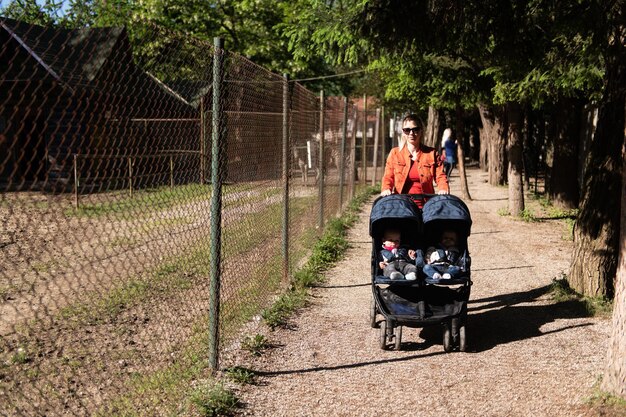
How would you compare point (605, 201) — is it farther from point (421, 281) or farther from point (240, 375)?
point (240, 375)

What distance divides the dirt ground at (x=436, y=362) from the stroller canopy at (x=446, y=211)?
106cm

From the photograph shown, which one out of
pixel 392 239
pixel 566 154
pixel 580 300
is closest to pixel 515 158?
pixel 566 154

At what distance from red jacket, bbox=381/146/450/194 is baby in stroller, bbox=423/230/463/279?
0.71m

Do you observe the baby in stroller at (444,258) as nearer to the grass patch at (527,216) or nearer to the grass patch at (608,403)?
the grass patch at (608,403)

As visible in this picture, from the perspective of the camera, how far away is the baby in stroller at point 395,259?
6.41m

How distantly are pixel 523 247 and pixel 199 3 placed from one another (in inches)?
997

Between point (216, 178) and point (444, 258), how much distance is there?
235 centimetres

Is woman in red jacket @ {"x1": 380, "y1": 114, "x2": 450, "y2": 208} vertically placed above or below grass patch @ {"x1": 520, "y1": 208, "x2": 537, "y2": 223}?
above

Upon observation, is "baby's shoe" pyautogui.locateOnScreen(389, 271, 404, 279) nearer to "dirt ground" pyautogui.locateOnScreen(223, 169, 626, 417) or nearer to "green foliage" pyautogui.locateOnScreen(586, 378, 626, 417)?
"dirt ground" pyautogui.locateOnScreen(223, 169, 626, 417)

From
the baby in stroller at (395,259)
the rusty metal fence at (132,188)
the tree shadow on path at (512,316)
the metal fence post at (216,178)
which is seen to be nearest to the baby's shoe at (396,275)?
the baby in stroller at (395,259)

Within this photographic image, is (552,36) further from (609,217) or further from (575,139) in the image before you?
(575,139)

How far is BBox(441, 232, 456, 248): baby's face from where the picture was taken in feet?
22.1

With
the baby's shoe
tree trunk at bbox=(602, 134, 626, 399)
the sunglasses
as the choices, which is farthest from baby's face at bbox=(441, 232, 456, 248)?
tree trunk at bbox=(602, 134, 626, 399)

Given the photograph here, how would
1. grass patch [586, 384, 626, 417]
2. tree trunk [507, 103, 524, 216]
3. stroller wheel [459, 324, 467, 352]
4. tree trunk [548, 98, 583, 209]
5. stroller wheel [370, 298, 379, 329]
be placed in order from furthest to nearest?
tree trunk [548, 98, 583, 209]
tree trunk [507, 103, 524, 216]
stroller wheel [370, 298, 379, 329]
stroller wheel [459, 324, 467, 352]
grass patch [586, 384, 626, 417]
